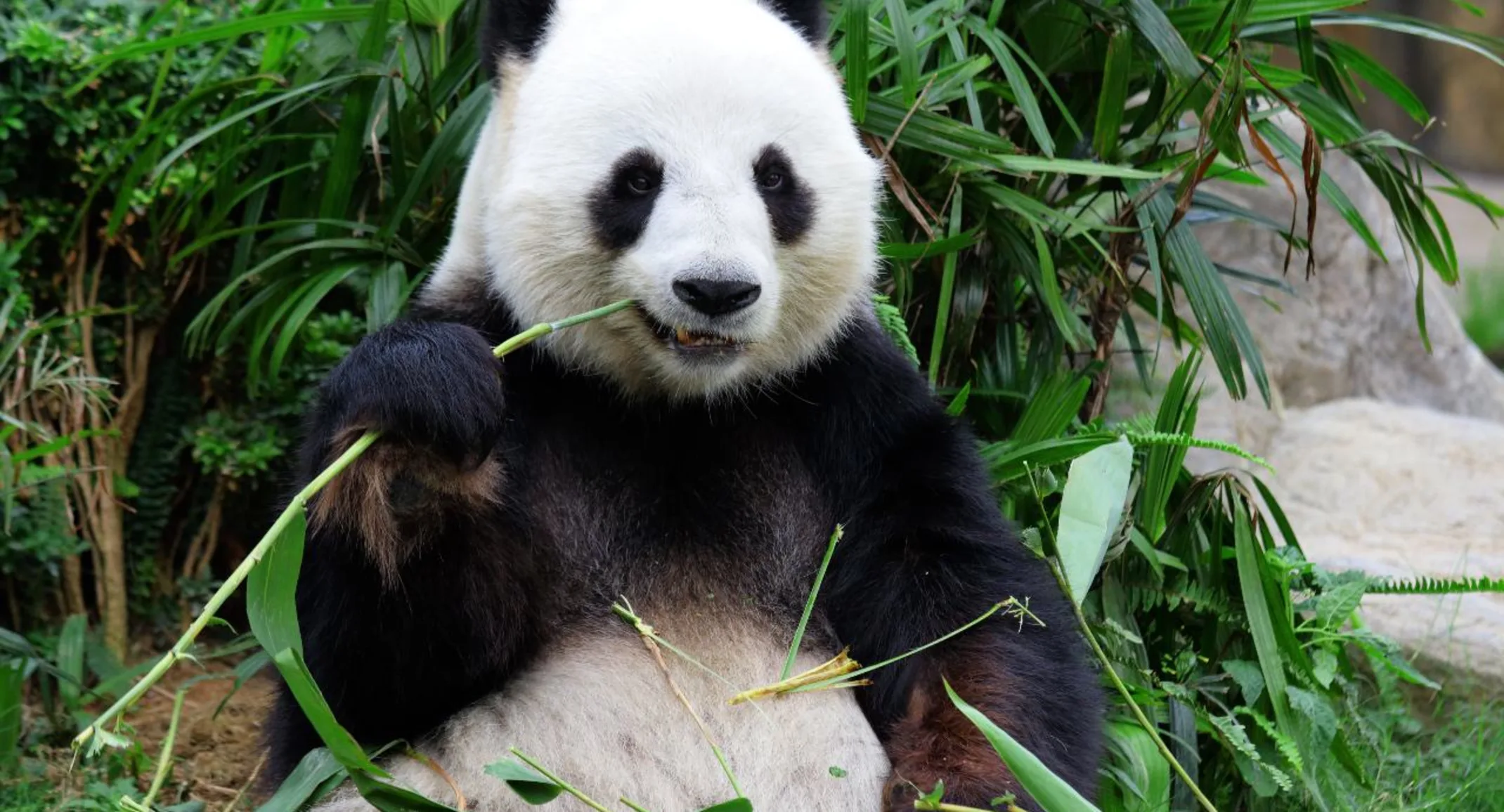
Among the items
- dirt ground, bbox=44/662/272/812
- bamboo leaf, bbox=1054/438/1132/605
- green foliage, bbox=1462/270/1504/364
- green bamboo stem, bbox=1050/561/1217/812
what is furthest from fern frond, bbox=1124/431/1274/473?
green foliage, bbox=1462/270/1504/364

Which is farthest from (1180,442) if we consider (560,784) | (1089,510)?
(560,784)

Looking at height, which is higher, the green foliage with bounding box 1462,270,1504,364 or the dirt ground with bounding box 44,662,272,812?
the dirt ground with bounding box 44,662,272,812

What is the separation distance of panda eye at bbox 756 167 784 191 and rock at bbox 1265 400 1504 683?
8.46ft

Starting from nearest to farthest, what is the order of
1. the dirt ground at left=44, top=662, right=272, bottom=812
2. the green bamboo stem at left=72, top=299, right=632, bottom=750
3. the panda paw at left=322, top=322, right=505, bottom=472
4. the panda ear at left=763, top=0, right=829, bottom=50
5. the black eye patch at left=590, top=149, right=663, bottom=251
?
the green bamboo stem at left=72, top=299, right=632, bottom=750 < the panda paw at left=322, top=322, right=505, bottom=472 < the black eye patch at left=590, top=149, right=663, bottom=251 < the panda ear at left=763, top=0, right=829, bottom=50 < the dirt ground at left=44, top=662, right=272, bottom=812

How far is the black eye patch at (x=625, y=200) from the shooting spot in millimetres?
2766

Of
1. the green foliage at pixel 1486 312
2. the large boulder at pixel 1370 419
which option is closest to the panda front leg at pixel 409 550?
the large boulder at pixel 1370 419

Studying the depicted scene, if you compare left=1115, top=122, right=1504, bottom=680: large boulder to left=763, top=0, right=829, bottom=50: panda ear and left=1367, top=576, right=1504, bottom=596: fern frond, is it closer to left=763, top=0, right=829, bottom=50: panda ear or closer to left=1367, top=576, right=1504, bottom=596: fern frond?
left=1367, top=576, right=1504, bottom=596: fern frond

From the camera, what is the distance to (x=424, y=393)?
2518 mm

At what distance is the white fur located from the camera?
2.80 metres

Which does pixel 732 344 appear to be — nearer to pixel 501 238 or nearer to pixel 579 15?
pixel 501 238

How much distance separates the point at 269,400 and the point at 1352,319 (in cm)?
455

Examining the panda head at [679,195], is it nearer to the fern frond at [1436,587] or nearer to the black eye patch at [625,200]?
the black eye patch at [625,200]


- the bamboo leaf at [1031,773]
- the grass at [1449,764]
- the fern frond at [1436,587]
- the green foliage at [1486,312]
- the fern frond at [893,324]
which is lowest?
the green foliage at [1486,312]

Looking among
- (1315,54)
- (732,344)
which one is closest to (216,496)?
(732,344)
